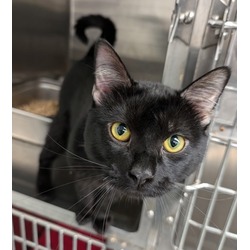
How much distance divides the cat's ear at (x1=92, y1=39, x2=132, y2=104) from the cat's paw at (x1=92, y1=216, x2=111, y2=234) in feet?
0.98

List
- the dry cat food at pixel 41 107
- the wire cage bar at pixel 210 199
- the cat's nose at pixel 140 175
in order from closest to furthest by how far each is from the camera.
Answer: the cat's nose at pixel 140 175 < the wire cage bar at pixel 210 199 < the dry cat food at pixel 41 107

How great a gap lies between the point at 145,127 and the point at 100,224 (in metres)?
0.30

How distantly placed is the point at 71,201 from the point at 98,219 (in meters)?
0.16

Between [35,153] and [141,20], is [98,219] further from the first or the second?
[141,20]

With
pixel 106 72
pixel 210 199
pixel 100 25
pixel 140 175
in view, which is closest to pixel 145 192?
pixel 140 175

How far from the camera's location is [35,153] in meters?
0.99

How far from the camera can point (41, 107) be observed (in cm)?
122

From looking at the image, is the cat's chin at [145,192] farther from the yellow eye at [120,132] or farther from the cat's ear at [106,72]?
the cat's ear at [106,72]

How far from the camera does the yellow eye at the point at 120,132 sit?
607mm

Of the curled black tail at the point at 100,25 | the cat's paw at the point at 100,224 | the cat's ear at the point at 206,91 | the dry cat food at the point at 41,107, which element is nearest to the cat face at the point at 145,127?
the cat's ear at the point at 206,91

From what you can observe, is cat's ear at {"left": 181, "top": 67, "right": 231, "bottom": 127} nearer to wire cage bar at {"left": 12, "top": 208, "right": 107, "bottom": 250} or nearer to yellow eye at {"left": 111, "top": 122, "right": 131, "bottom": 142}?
yellow eye at {"left": 111, "top": 122, "right": 131, "bottom": 142}

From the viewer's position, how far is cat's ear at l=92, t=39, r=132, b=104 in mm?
601

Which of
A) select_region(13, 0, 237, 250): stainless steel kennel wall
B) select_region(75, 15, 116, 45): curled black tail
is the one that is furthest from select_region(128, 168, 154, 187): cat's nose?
select_region(75, 15, 116, 45): curled black tail
